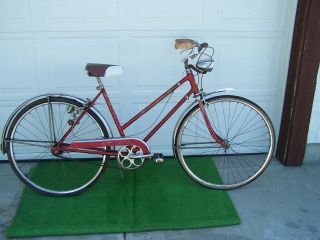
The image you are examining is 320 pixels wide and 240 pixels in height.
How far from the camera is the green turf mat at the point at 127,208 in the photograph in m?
2.80

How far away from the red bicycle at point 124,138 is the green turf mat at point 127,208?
4.7 inches

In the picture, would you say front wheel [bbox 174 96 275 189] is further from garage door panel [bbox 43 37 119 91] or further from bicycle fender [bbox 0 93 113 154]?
garage door panel [bbox 43 37 119 91]

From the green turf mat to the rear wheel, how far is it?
0.46 ft

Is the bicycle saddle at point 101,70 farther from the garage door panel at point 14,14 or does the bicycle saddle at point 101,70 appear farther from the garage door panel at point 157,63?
the garage door panel at point 14,14

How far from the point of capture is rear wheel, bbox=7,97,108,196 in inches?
126

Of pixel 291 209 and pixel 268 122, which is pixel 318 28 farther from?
pixel 291 209

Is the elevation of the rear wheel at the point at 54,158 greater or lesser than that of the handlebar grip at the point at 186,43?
lesser

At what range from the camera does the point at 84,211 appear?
9.75ft

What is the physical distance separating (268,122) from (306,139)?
2.24ft

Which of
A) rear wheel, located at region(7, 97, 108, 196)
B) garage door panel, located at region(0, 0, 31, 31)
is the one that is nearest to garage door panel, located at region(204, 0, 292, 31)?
rear wheel, located at region(7, 97, 108, 196)

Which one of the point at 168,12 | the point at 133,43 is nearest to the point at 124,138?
the point at 133,43

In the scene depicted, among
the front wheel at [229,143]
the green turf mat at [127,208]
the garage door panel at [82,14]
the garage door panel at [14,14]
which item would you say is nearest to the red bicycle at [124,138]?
the front wheel at [229,143]

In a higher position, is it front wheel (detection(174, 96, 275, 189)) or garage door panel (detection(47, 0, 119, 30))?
garage door panel (detection(47, 0, 119, 30))

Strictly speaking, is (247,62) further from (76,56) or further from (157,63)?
(76,56)
